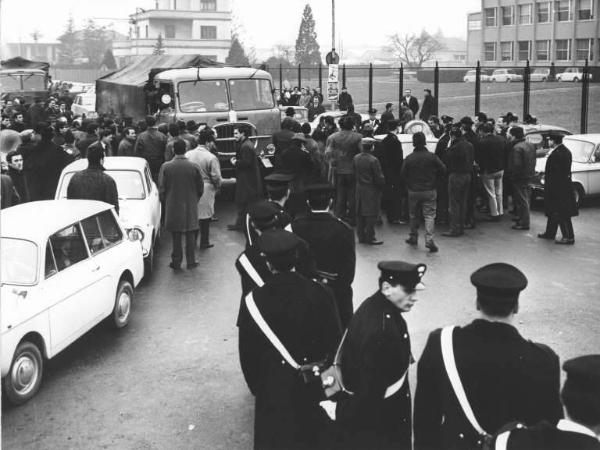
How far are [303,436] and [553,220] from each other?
9463mm

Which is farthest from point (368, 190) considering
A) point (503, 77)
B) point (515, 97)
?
point (503, 77)

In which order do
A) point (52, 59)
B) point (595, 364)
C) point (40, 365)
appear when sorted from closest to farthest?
point (595, 364), point (40, 365), point (52, 59)

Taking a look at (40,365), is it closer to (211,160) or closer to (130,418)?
(130,418)

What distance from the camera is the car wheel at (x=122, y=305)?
8.80 meters

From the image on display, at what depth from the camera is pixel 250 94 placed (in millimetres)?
18281

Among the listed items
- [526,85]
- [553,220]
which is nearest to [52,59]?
[526,85]

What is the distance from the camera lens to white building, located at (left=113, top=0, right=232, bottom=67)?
97.6 m

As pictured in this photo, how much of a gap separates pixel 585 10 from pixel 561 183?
61.0 metres

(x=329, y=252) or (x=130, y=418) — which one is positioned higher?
(x=329, y=252)

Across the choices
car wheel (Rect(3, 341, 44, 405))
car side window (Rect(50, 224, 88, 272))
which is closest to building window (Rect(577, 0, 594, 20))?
car side window (Rect(50, 224, 88, 272))

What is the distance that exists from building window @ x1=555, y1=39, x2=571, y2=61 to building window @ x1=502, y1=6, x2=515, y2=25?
7.68 metres

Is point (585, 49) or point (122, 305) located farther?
point (585, 49)

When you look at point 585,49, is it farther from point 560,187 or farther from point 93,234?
point 93,234

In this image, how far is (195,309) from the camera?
970cm
